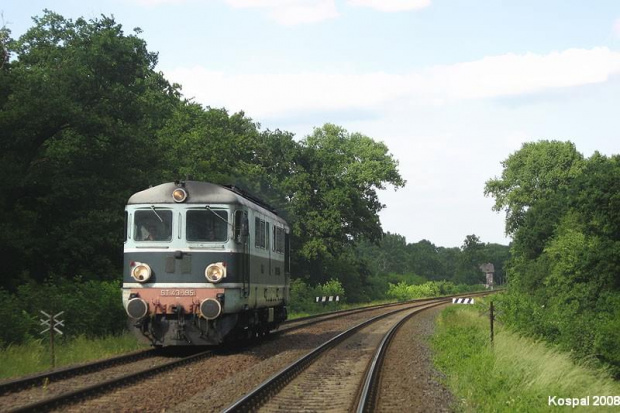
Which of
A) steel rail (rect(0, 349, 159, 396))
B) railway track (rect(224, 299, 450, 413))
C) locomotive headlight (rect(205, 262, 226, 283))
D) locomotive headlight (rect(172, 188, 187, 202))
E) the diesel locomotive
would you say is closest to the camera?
railway track (rect(224, 299, 450, 413))

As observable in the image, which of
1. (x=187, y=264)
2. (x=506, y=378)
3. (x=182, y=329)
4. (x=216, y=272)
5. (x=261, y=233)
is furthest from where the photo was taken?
(x=261, y=233)

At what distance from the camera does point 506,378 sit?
12.4 m

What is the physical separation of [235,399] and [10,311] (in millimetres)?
8191

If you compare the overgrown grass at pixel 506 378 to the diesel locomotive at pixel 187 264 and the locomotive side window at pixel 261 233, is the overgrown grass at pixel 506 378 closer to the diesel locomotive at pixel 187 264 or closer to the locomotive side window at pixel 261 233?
the diesel locomotive at pixel 187 264

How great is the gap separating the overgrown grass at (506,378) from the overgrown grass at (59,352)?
7.64m

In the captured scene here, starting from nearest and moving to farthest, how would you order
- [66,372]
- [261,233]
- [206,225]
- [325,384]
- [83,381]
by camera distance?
[83,381], [325,384], [66,372], [206,225], [261,233]

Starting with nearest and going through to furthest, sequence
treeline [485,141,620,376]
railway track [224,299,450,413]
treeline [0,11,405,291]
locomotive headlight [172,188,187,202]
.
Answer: railway track [224,299,450,413] → locomotive headlight [172,188,187,202] → treeline [0,11,405,291] → treeline [485,141,620,376]

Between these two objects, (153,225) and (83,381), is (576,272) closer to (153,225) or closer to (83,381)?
(153,225)

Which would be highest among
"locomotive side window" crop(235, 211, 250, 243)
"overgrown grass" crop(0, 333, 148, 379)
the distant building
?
the distant building

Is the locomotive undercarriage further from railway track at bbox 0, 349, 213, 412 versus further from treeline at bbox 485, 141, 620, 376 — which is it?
treeline at bbox 485, 141, 620, 376

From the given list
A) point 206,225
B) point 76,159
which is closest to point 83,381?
point 206,225

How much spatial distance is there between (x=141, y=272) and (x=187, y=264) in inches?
40.6

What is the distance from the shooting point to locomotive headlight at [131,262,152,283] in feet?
53.7

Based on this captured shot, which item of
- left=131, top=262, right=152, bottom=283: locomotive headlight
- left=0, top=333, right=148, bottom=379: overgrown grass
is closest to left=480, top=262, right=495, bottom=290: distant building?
left=0, top=333, right=148, bottom=379: overgrown grass
